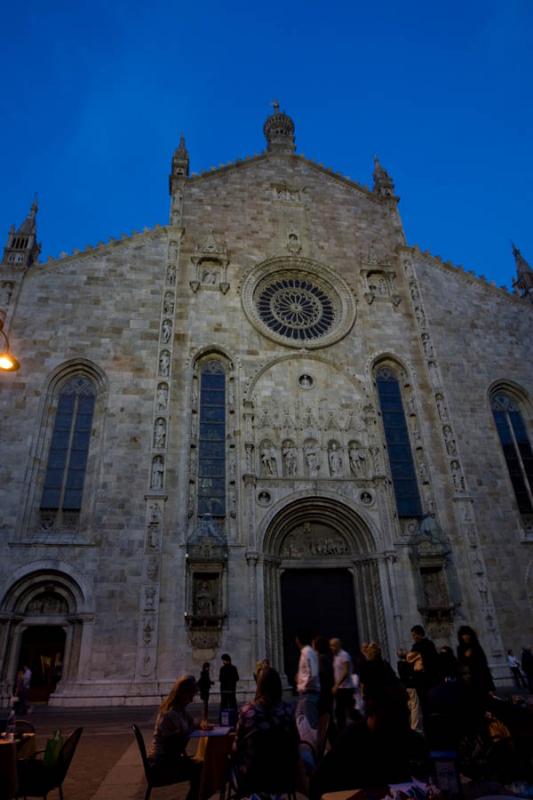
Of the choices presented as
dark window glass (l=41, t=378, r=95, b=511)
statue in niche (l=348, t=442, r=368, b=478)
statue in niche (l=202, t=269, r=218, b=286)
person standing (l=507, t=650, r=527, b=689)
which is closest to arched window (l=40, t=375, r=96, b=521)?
dark window glass (l=41, t=378, r=95, b=511)

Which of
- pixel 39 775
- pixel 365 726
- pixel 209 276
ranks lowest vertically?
pixel 39 775

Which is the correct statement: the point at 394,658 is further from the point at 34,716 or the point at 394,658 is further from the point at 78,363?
the point at 78,363

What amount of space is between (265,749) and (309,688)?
3403 millimetres

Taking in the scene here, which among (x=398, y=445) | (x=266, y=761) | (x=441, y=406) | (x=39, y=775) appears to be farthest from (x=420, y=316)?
(x=39, y=775)

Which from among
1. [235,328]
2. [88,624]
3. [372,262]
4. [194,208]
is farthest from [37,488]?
[372,262]

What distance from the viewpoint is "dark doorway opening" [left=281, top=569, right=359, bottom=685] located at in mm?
16297

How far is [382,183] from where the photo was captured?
2633 cm

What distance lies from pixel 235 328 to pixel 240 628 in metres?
11.1

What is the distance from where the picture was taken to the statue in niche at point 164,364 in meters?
18.3

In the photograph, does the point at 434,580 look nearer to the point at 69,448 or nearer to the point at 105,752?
the point at 105,752

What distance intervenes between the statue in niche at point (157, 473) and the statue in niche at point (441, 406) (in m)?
11.0

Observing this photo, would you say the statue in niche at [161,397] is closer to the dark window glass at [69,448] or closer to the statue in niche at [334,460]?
the dark window glass at [69,448]

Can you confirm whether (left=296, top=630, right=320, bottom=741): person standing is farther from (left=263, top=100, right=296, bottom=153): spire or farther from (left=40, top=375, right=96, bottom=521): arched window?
(left=263, top=100, right=296, bottom=153): spire

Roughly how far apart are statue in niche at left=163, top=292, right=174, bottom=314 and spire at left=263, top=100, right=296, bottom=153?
11.5 m
